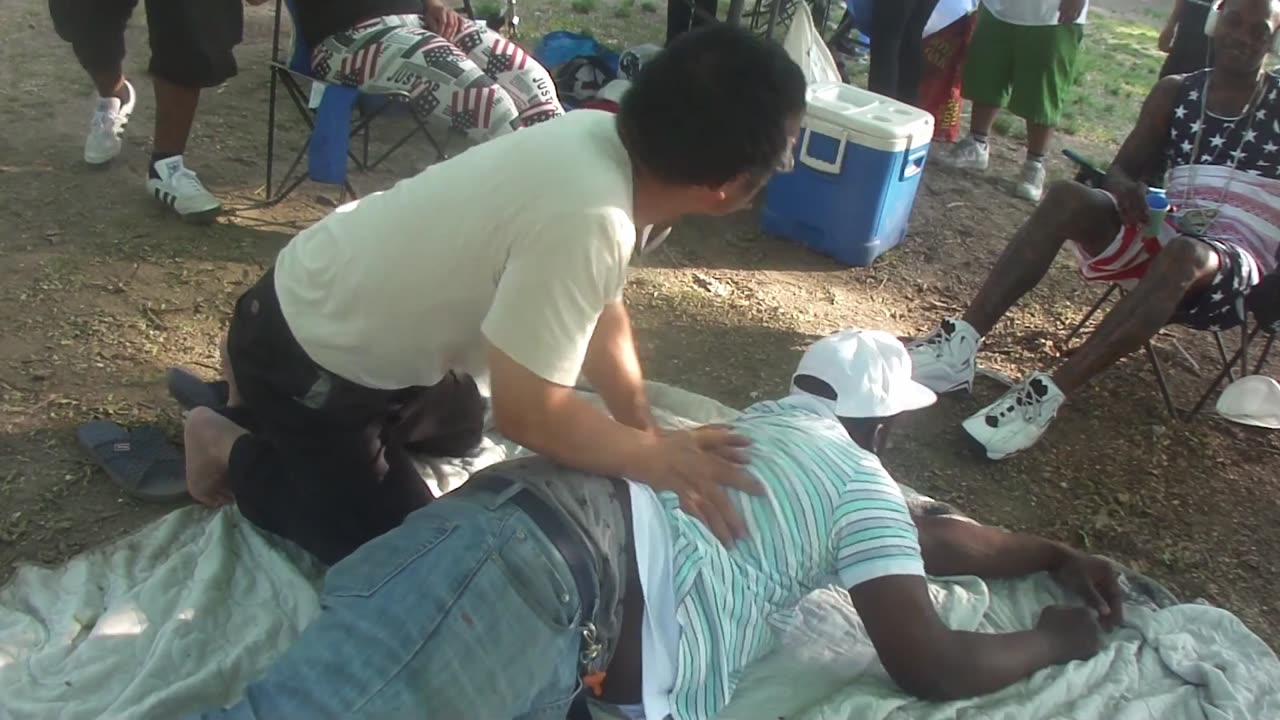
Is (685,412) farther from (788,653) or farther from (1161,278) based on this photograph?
(1161,278)

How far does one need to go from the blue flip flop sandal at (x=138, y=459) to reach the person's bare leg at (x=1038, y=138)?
13.6ft

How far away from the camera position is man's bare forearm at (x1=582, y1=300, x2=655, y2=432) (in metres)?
2.08

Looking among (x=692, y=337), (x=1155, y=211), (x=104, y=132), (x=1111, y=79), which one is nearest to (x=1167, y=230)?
(x=1155, y=211)

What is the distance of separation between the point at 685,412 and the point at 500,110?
4.19ft

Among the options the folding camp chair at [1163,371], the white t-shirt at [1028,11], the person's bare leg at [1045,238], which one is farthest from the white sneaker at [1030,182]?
the person's bare leg at [1045,238]

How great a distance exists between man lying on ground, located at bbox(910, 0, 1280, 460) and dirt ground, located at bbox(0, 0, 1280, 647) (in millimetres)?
171

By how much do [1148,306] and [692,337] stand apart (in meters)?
1.40

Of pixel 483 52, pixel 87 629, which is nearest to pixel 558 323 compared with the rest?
pixel 87 629

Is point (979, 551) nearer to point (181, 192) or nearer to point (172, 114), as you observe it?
point (181, 192)

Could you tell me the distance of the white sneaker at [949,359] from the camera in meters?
3.33

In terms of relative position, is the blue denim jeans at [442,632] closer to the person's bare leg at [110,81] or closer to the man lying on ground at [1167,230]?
the man lying on ground at [1167,230]

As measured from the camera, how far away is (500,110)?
352 centimetres

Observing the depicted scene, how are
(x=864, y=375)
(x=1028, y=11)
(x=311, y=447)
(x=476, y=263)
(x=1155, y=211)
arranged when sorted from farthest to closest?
1. (x=1028, y=11)
2. (x=1155, y=211)
3. (x=311, y=447)
4. (x=864, y=375)
5. (x=476, y=263)

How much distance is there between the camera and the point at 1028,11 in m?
4.96
